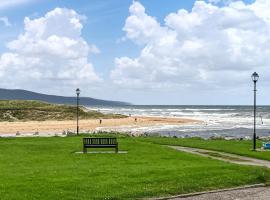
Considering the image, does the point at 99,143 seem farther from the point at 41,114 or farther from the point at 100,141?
the point at 41,114

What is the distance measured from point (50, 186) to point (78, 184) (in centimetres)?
96

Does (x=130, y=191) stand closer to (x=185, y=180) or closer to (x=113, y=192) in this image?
(x=113, y=192)

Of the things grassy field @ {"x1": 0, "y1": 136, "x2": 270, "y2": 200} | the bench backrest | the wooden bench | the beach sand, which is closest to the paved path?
grassy field @ {"x1": 0, "y1": 136, "x2": 270, "y2": 200}

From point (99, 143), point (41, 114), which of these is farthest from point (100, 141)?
point (41, 114)

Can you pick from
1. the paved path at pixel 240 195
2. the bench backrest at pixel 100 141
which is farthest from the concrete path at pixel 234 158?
the paved path at pixel 240 195

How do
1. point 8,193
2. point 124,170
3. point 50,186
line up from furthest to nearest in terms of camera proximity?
point 124,170 < point 50,186 < point 8,193

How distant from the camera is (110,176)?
61.3ft

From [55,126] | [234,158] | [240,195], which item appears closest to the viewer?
[240,195]

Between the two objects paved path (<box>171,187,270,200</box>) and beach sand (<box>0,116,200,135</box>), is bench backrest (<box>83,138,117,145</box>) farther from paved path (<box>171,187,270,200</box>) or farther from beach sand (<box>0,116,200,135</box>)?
beach sand (<box>0,116,200,135</box>)

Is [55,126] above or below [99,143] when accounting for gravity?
below

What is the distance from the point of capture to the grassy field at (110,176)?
52.0 feet

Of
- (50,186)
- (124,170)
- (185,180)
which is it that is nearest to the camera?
(50,186)

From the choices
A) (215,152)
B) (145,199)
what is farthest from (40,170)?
(215,152)

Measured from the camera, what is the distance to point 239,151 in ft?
102
